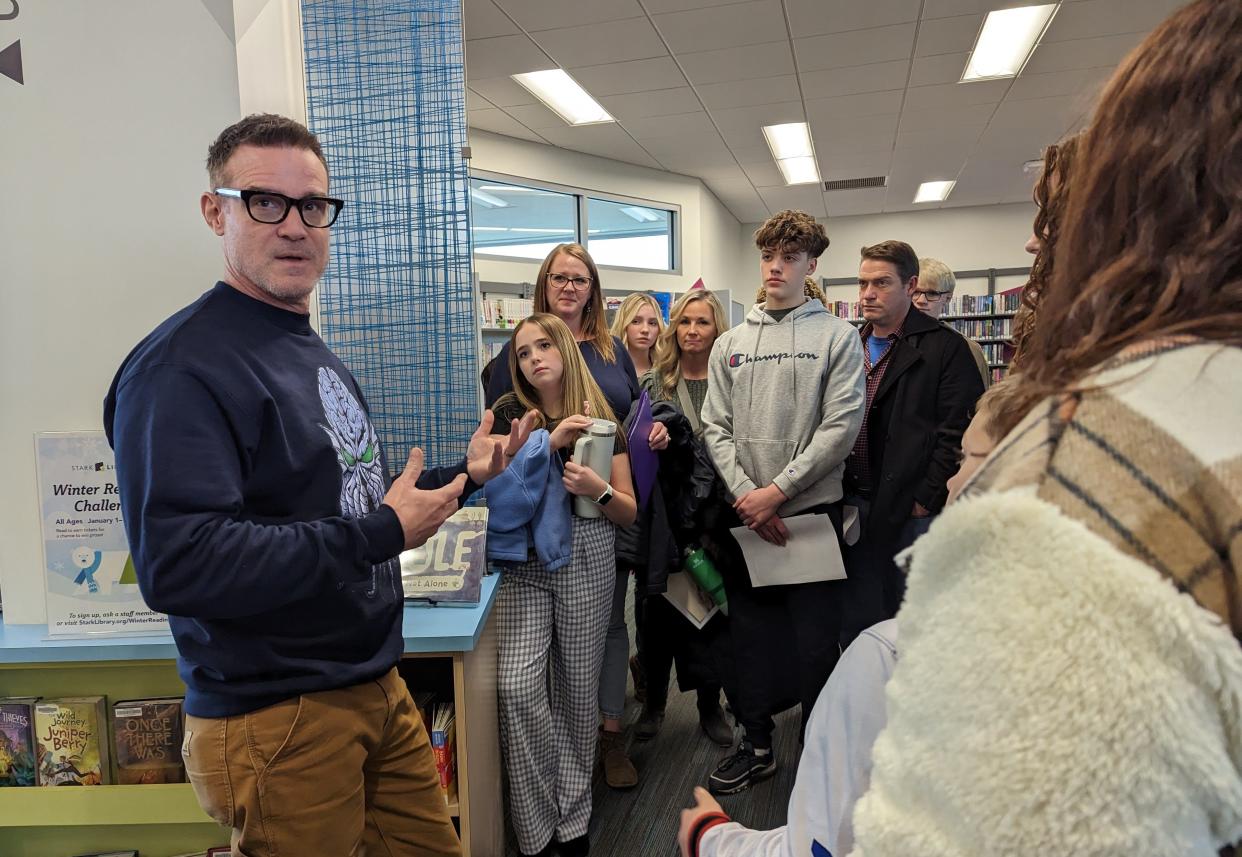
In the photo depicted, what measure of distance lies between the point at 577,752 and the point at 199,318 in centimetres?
152

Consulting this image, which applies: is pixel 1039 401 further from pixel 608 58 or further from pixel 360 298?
pixel 608 58

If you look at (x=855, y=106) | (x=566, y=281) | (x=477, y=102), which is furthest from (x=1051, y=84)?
(x=566, y=281)

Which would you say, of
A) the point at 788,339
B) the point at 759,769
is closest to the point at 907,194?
the point at 788,339

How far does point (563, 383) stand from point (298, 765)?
1.19m

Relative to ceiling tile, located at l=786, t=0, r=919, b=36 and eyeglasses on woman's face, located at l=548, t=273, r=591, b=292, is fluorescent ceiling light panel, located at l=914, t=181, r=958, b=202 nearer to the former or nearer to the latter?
ceiling tile, located at l=786, t=0, r=919, b=36

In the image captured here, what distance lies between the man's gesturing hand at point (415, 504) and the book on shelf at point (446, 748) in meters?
0.64

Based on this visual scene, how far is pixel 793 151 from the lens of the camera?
6.28 meters

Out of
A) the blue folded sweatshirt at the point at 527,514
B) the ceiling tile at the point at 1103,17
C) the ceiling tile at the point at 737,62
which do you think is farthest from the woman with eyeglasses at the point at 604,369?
the ceiling tile at the point at 1103,17

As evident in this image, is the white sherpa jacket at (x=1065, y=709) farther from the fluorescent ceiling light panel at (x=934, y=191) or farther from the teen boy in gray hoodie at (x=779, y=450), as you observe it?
the fluorescent ceiling light panel at (x=934, y=191)

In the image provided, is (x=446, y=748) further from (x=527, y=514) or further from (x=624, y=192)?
(x=624, y=192)

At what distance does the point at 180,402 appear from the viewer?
943mm

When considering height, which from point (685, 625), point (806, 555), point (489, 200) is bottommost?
point (685, 625)

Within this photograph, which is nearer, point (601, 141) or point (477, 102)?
point (477, 102)

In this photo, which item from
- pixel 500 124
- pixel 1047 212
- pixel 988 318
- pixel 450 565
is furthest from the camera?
pixel 988 318
